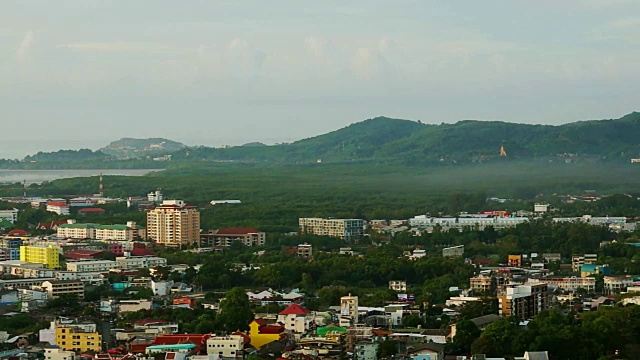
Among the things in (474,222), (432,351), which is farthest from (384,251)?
(432,351)

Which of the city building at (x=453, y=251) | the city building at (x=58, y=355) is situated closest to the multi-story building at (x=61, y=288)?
the city building at (x=58, y=355)

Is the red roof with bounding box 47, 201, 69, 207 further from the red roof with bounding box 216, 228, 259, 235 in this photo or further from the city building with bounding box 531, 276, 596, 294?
the city building with bounding box 531, 276, 596, 294

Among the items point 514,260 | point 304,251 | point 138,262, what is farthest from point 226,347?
point 304,251

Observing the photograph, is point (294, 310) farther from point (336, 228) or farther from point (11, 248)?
point (336, 228)

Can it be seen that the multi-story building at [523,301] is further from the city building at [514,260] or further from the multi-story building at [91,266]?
the multi-story building at [91,266]

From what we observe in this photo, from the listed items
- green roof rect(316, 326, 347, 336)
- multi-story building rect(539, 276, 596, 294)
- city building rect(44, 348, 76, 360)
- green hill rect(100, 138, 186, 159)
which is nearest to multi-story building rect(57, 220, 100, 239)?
multi-story building rect(539, 276, 596, 294)
